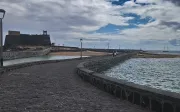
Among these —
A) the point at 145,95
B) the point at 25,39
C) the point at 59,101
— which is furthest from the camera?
the point at 25,39

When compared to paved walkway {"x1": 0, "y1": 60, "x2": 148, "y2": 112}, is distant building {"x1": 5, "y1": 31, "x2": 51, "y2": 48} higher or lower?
higher

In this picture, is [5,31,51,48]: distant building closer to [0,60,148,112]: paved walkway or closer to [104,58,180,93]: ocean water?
[104,58,180,93]: ocean water

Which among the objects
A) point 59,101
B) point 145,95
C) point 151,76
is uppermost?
point 145,95

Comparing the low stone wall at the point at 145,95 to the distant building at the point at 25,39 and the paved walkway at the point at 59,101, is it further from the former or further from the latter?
the distant building at the point at 25,39

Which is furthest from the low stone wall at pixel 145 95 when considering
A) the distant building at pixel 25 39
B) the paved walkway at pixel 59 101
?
the distant building at pixel 25 39

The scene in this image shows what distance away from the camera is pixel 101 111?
33.1 feet

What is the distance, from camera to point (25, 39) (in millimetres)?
148625

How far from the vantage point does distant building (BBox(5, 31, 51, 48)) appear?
142 meters

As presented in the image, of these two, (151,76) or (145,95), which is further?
(151,76)

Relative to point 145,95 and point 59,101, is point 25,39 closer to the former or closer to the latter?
point 59,101

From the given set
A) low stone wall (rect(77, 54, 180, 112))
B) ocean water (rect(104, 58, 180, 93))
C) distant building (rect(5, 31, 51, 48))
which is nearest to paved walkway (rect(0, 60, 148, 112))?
low stone wall (rect(77, 54, 180, 112))

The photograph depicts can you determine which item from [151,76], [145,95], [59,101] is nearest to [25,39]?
[151,76]

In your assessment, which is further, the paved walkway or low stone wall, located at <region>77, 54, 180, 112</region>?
the paved walkway

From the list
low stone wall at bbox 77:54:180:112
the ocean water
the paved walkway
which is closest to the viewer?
low stone wall at bbox 77:54:180:112
